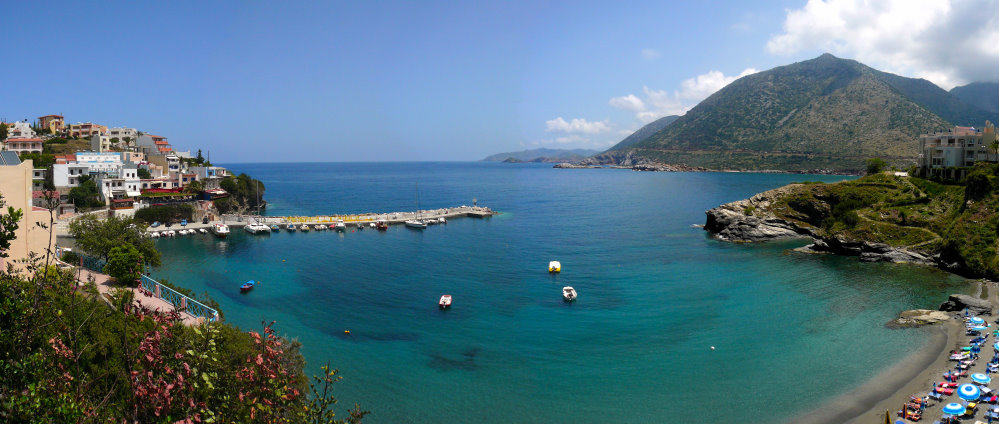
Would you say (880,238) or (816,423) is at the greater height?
(880,238)

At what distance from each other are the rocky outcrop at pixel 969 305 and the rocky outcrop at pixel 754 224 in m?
30.5

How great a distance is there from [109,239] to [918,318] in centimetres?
5758

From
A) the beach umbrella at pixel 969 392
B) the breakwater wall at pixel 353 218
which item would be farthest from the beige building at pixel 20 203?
the breakwater wall at pixel 353 218

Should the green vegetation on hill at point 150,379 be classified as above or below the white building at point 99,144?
below

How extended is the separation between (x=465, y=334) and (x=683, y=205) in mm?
86822

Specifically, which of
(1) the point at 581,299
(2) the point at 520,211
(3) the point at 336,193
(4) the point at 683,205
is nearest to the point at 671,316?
(1) the point at 581,299

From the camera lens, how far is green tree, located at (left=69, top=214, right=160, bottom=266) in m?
37.8

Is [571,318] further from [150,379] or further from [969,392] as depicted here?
[150,379]

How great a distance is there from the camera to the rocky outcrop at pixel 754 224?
69312mm

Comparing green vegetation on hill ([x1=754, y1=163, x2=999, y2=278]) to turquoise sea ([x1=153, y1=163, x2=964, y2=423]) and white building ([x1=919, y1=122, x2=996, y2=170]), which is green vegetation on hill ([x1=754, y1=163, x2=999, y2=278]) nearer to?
turquoise sea ([x1=153, y1=163, x2=964, y2=423])

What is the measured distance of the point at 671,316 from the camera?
1516 inches

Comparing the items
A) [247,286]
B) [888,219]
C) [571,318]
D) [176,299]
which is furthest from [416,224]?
[888,219]

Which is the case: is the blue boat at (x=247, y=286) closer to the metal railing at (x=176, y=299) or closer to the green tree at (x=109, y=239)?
the green tree at (x=109, y=239)

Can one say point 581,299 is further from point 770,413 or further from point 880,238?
point 880,238
